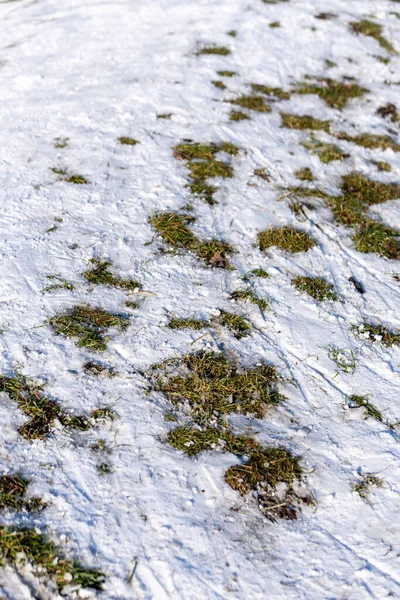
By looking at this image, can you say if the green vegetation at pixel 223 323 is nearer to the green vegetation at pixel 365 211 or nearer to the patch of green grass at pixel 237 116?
the green vegetation at pixel 365 211

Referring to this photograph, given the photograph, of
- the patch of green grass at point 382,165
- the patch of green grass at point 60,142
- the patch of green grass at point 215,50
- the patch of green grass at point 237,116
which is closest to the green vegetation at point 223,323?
the patch of green grass at point 60,142

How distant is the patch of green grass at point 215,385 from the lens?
11.5 feet

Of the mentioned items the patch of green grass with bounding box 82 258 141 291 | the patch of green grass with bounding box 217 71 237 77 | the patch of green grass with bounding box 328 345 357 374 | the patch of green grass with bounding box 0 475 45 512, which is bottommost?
the patch of green grass with bounding box 328 345 357 374

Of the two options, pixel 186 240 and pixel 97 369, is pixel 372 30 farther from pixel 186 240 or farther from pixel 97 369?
pixel 97 369

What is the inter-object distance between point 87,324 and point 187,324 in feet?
2.37

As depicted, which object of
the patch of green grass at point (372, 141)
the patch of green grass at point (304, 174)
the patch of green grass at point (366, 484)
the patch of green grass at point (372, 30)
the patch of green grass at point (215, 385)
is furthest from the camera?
the patch of green grass at point (372, 30)

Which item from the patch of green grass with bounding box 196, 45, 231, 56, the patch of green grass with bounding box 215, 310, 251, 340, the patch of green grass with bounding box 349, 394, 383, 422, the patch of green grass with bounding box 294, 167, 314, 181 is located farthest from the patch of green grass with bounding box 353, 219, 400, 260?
the patch of green grass with bounding box 196, 45, 231, 56

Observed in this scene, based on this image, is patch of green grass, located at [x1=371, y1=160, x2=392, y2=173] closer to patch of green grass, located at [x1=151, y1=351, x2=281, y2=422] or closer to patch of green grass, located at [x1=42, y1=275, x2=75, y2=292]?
patch of green grass, located at [x1=151, y1=351, x2=281, y2=422]

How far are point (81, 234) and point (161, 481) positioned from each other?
248cm

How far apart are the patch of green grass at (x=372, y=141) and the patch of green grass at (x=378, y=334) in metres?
3.30

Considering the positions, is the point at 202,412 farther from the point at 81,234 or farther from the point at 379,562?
the point at 81,234

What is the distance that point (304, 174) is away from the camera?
237 inches

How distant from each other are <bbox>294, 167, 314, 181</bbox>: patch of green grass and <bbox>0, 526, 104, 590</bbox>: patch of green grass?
4.54 metres

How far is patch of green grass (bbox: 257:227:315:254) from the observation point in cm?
496
